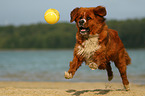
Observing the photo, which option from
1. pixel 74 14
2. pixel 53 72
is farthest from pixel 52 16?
pixel 53 72

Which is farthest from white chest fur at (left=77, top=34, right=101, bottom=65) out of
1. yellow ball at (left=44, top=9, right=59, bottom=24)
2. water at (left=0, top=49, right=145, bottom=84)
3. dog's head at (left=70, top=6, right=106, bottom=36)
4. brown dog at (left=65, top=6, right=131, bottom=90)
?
water at (left=0, top=49, right=145, bottom=84)

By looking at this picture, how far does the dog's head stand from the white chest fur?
17 centimetres

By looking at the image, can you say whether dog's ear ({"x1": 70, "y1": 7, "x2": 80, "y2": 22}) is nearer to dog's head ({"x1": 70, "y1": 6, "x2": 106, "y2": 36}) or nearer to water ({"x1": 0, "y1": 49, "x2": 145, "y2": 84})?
dog's head ({"x1": 70, "y1": 6, "x2": 106, "y2": 36})

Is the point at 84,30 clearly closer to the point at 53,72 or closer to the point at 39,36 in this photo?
the point at 53,72

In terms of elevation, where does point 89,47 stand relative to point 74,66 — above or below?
above

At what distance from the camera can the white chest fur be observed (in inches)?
214

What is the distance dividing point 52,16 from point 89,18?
1.45m

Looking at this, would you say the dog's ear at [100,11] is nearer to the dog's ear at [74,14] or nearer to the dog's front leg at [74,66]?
the dog's ear at [74,14]

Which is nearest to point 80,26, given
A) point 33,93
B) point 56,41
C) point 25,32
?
point 33,93

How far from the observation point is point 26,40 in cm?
10006

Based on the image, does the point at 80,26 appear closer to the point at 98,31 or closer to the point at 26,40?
the point at 98,31

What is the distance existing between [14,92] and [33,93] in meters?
0.60

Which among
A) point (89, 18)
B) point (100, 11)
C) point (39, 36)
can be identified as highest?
point (100, 11)

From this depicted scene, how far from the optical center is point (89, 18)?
211 inches
